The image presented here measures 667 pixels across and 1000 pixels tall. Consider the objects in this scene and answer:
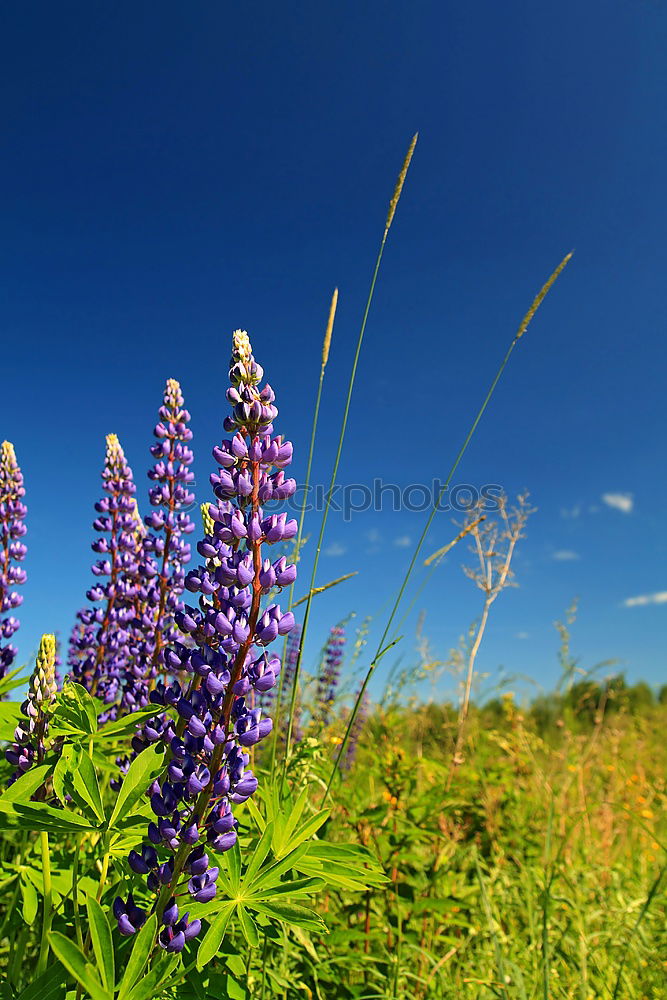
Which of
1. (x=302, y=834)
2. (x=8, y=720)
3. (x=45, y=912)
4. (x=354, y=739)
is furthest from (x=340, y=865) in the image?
(x=354, y=739)

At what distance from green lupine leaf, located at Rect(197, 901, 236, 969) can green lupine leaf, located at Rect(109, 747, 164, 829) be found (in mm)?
375

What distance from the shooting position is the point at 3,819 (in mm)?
1534

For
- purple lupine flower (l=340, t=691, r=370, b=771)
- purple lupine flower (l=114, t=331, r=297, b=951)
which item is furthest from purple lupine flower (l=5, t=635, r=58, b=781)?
purple lupine flower (l=340, t=691, r=370, b=771)

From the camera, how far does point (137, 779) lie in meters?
1.62

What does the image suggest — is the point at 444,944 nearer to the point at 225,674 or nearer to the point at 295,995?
the point at 295,995

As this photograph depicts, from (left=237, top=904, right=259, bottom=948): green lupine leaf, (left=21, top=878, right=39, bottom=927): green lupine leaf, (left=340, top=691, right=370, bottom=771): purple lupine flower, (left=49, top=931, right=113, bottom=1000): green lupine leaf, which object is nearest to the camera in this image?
(left=49, top=931, right=113, bottom=1000): green lupine leaf

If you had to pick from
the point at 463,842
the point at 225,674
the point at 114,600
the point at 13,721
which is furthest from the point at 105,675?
the point at 463,842

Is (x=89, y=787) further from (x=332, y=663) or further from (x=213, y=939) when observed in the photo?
(x=332, y=663)

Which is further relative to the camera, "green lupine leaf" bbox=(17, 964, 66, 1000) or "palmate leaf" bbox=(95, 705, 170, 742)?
"palmate leaf" bbox=(95, 705, 170, 742)

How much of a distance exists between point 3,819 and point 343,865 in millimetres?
916

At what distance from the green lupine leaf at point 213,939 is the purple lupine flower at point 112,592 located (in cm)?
195

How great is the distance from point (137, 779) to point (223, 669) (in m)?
0.41

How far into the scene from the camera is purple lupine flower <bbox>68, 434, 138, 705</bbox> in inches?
132

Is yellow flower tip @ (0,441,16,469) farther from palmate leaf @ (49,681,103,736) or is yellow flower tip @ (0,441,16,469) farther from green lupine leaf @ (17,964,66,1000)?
green lupine leaf @ (17,964,66,1000)
